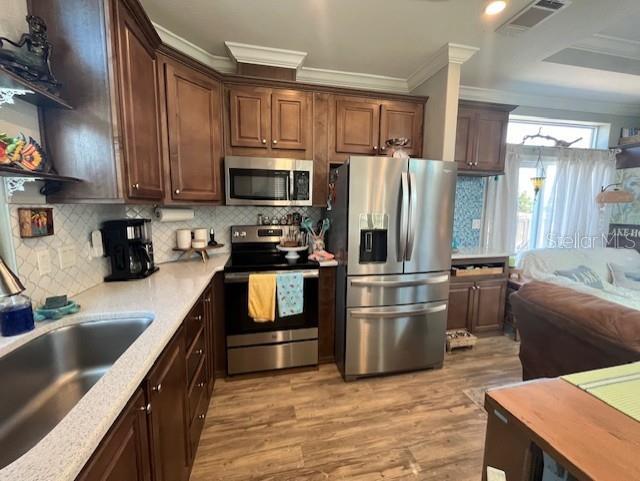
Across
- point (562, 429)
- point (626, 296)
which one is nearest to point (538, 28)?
point (626, 296)

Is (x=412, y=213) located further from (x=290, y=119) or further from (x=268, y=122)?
(x=268, y=122)

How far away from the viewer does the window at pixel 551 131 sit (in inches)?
139

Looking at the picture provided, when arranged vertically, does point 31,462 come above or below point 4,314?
below

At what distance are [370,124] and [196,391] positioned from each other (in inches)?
101

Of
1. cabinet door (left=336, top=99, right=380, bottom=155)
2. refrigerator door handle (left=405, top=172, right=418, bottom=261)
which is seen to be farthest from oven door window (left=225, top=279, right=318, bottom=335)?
cabinet door (left=336, top=99, right=380, bottom=155)

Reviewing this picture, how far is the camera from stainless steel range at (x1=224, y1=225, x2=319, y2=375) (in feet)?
7.15

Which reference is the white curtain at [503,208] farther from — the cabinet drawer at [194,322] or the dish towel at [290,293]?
the cabinet drawer at [194,322]

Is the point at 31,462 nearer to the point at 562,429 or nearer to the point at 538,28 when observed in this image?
the point at 562,429

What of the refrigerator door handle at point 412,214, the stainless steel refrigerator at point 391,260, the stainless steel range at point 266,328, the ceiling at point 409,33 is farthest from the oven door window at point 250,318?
the ceiling at point 409,33

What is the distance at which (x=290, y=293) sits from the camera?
2.23 meters

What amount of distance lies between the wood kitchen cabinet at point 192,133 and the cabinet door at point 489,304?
288 centimetres

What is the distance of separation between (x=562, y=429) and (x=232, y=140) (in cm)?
257

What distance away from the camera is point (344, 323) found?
2.29m

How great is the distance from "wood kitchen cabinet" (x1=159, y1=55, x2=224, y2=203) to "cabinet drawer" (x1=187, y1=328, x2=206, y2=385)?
105cm
